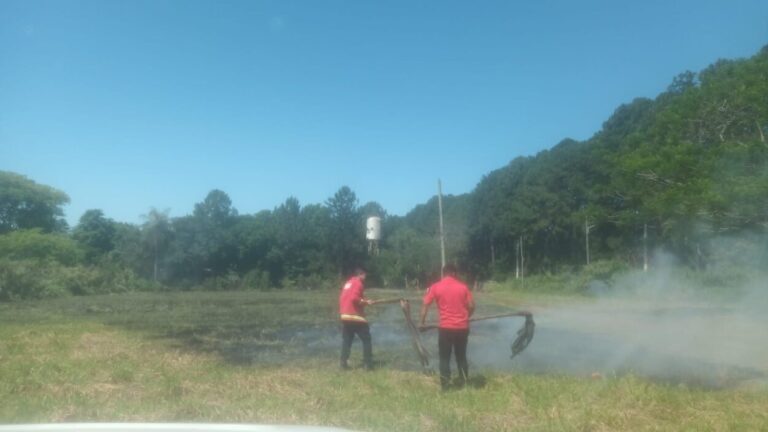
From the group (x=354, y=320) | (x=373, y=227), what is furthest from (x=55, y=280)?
(x=354, y=320)

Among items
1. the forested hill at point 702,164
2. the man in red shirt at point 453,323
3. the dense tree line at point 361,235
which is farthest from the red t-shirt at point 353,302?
the dense tree line at point 361,235

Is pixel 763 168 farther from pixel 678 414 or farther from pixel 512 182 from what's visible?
pixel 512 182

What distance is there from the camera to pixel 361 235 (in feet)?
200

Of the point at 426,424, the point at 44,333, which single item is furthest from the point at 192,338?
the point at 426,424

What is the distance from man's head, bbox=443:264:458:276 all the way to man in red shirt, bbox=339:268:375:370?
77.5 inches

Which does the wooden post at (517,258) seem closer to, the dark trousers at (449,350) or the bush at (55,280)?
the bush at (55,280)

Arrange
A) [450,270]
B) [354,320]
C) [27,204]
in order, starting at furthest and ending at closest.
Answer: [27,204]
[354,320]
[450,270]

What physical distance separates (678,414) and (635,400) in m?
0.52

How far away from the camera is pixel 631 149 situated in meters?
31.1

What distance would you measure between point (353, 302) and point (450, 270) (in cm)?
220

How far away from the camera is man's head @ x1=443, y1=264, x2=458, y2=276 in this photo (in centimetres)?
872

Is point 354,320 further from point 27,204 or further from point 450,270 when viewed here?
point 27,204

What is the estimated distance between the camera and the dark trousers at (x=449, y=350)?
27.0 ft

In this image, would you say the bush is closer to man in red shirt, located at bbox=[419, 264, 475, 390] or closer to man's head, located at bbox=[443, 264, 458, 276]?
man's head, located at bbox=[443, 264, 458, 276]
